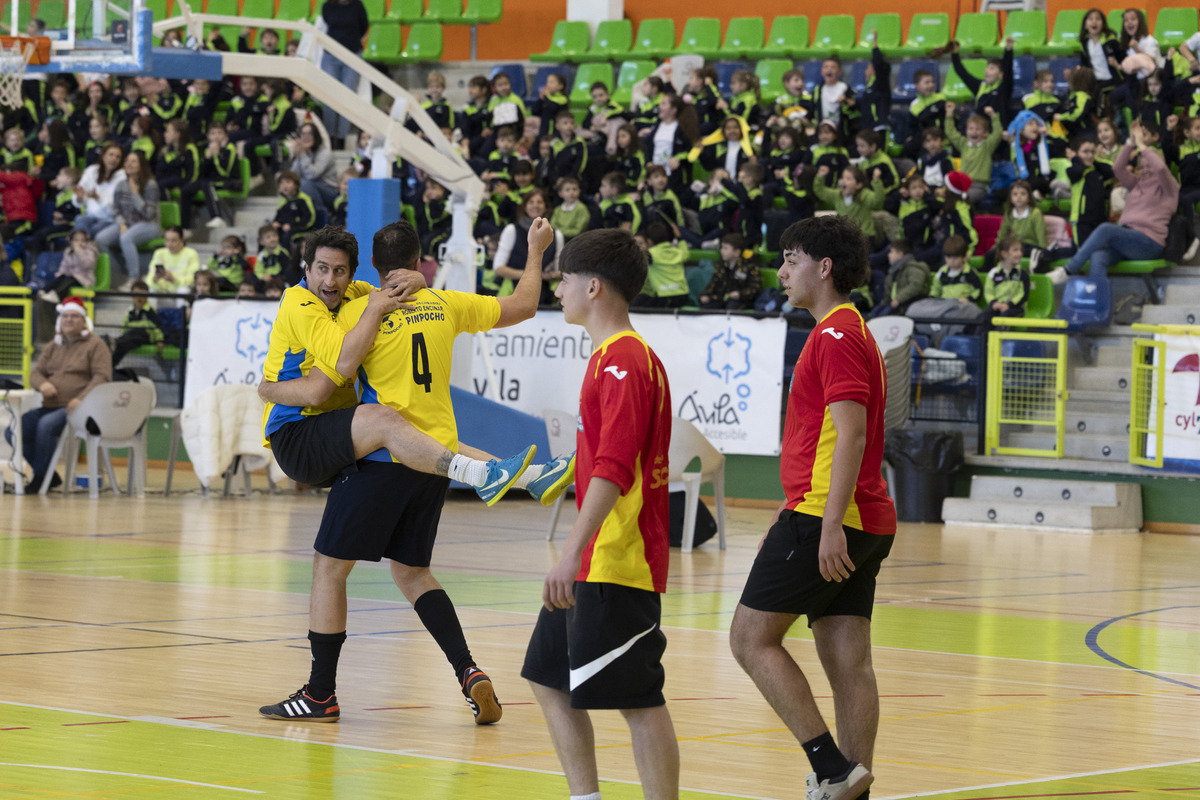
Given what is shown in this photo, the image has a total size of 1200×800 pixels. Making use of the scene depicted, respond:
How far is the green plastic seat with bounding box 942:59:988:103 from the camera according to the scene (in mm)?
21500

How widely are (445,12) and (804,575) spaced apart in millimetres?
23131

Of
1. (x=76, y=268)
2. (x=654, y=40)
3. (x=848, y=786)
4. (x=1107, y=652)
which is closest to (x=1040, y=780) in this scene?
(x=848, y=786)

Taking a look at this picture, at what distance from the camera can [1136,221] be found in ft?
57.3

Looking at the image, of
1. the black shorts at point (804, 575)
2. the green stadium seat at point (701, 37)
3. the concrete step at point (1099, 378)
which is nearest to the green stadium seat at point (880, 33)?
the green stadium seat at point (701, 37)

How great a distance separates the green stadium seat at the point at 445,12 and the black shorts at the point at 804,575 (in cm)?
2290

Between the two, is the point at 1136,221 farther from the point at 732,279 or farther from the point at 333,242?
the point at 333,242

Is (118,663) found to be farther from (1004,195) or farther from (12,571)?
(1004,195)

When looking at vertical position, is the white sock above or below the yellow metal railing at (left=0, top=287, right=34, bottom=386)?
below

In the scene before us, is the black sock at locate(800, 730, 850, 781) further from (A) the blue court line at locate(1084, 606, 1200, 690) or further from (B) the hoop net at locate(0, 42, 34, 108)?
(B) the hoop net at locate(0, 42, 34, 108)

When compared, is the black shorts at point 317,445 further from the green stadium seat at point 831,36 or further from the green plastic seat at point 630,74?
the green stadium seat at point 831,36

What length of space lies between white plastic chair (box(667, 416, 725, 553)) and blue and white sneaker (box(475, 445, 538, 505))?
6421mm

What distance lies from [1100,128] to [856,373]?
14.7m

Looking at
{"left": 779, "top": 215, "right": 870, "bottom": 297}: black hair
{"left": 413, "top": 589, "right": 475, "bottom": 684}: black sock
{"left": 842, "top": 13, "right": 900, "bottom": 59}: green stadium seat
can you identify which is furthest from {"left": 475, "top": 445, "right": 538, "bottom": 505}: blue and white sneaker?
{"left": 842, "top": 13, "right": 900, "bottom": 59}: green stadium seat

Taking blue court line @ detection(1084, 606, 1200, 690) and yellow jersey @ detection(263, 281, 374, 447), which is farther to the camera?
blue court line @ detection(1084, 606, 1200, 690)
